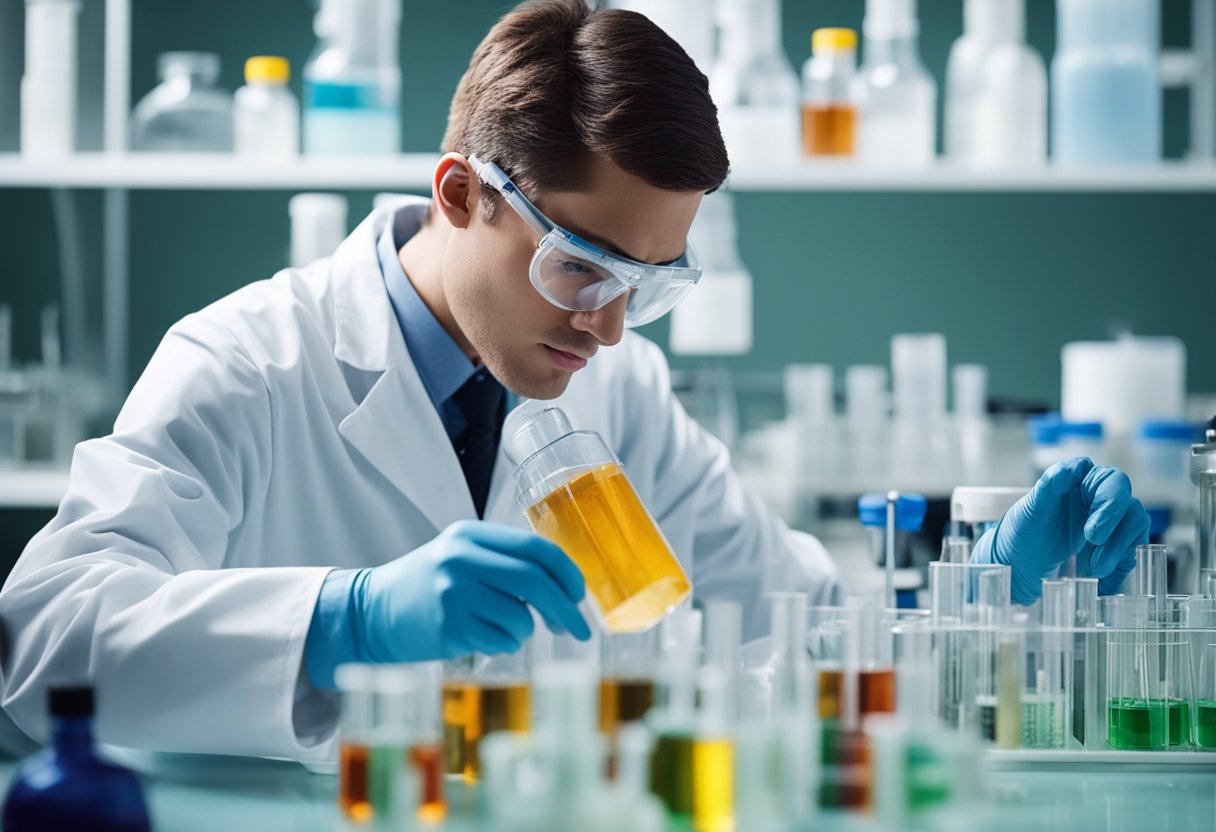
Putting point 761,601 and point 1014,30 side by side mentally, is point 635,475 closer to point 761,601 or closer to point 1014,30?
Answer: point 761,601

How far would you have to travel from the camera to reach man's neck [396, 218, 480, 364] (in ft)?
6.04

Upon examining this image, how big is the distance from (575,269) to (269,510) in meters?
0.54

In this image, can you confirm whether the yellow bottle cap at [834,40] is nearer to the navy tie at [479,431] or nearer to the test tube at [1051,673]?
the navy tie at [479,431]

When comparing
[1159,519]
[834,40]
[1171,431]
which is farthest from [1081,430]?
[834,40]

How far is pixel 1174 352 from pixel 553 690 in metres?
2.10

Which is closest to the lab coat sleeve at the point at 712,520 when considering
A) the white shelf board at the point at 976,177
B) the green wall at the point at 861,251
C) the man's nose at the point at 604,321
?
the man's nose at the point at 604,321

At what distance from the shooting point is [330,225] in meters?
2.71

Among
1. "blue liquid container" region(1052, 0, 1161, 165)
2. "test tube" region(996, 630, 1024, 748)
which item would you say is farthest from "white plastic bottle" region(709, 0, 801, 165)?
"test tube" region(996, 630, 1024, 748)

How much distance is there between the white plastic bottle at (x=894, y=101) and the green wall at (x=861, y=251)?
52cm

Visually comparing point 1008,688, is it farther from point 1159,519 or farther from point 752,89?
point 752,89

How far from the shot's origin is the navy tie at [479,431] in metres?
1.83

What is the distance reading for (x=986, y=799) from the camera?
1.06 m

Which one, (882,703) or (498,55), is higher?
(498,55)

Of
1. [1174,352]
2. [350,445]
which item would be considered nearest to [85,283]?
[350,445]
